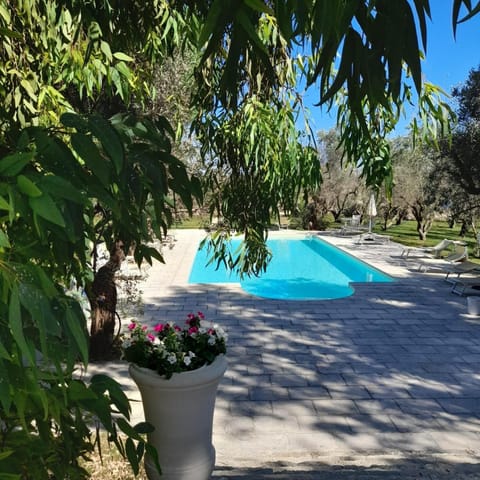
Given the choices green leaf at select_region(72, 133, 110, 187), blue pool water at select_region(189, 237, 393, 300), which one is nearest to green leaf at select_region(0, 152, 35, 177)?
green leaf at select_region(72, 133, 110, 187)

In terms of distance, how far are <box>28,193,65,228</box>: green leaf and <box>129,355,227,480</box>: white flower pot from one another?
8.47ft

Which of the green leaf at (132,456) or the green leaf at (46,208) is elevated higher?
the green leaf at (46,208)

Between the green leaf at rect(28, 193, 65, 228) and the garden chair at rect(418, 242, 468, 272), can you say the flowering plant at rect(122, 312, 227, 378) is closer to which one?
the green leaf at rect(28, 193, 65, 228)

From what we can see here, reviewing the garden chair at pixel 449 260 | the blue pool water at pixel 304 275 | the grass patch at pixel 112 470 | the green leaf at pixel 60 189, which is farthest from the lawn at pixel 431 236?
the green leaf at pixel 60 189

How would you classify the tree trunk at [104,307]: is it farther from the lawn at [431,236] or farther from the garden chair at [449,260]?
the lawn at [431,236]

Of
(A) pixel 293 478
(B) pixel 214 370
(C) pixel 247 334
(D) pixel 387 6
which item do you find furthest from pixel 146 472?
(C) pixel 247 334

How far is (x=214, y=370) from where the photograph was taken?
10.6ft

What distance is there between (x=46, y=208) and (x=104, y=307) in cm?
543

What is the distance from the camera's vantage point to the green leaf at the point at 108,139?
32.9 inches

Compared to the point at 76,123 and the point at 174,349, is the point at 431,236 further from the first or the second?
the point at 76,123

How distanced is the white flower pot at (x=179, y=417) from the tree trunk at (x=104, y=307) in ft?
8.75

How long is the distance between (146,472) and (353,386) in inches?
116

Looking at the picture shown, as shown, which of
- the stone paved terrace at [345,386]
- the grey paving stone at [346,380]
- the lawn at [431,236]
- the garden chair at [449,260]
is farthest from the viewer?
the lawn at [431,236]

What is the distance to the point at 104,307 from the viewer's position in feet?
19.3
